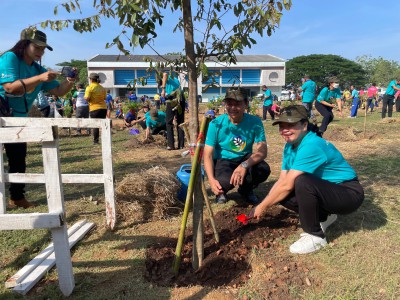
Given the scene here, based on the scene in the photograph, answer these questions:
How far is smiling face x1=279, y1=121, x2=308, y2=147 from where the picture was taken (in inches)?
107

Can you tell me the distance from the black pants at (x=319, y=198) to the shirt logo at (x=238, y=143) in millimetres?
1049

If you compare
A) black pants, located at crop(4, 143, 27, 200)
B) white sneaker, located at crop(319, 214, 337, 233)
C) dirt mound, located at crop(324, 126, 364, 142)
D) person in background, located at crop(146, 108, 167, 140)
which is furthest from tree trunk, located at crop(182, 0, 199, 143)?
dirt mound, located at crop(324, 126, 364, 142)

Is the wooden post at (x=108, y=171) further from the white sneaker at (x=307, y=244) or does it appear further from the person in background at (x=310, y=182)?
the white sneaker at (x=307, y=244)

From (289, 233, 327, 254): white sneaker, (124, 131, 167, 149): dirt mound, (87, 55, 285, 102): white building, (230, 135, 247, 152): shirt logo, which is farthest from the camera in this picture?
(87, 55, 285, 102): white building

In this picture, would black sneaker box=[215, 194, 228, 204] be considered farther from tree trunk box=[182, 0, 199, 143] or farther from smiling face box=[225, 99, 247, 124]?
tree trunk box=[182, 0, 199, 143]

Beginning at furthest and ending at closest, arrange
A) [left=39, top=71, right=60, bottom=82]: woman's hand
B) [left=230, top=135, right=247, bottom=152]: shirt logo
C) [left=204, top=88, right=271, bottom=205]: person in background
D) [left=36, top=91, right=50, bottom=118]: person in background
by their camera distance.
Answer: [left=36, top=91, right=50, bottom=118]: person in background, [left=230, top=135, right=247, bottom=152]: shirt logo, [left=204, top=88, right=271, bottom=205]: person in background, [left=39, top=71, right=60, bottom=82]: woman's hand

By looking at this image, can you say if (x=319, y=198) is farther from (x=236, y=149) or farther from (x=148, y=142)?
(x=148, y=142)

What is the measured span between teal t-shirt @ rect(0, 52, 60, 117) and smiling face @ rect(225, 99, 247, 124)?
6.35 ft

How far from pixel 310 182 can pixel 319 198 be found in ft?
0.54

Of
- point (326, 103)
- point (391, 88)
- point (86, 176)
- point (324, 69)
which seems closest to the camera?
point (86, 176)

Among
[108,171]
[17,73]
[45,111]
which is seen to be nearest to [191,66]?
[108,171]

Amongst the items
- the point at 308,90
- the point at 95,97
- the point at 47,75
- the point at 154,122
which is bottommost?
the point at 154,122

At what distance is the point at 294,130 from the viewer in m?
2.73

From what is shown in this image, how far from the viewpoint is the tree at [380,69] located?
7956cm
